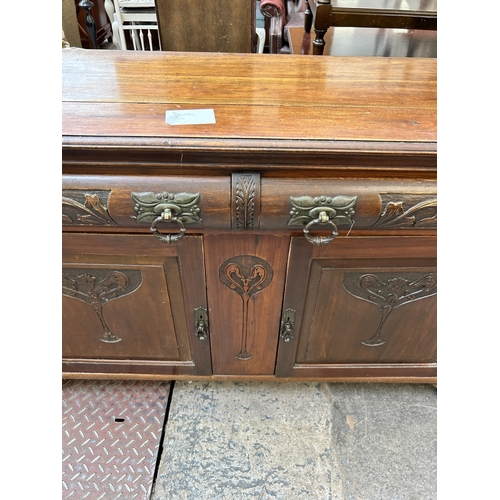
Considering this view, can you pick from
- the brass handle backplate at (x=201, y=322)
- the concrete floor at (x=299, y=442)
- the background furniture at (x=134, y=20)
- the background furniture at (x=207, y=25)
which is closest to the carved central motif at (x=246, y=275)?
the brass handle backplate at (x=201, y=322)

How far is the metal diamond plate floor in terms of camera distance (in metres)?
1.05

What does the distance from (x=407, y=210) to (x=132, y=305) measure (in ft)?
2.18

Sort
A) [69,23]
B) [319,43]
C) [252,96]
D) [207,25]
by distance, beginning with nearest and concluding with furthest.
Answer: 1. [252,96]
2. [207,25]
3. [319,43]
4. [69,23]

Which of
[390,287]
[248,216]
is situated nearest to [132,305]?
[248,216]

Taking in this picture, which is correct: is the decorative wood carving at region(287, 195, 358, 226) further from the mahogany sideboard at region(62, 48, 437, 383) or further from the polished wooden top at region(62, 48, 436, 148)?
the polished wooden top at region(62, 48, 436, 148)

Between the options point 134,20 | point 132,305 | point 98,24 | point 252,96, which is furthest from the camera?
point 98,24

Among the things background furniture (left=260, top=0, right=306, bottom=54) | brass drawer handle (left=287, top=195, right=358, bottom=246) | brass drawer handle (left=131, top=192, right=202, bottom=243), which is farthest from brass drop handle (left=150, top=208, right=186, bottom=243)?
background furniture (left=260, top=0, right=306, bottom=54)

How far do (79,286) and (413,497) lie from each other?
1.05m

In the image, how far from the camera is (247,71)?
932 mm

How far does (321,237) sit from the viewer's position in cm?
78

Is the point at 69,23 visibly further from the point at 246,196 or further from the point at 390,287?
the point at 390,287

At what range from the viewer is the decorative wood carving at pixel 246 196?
708 millimetres

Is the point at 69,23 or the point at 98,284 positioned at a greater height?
the point at 69,23

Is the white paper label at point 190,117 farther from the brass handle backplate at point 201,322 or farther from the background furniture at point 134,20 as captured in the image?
the background furniture at point 134,20
